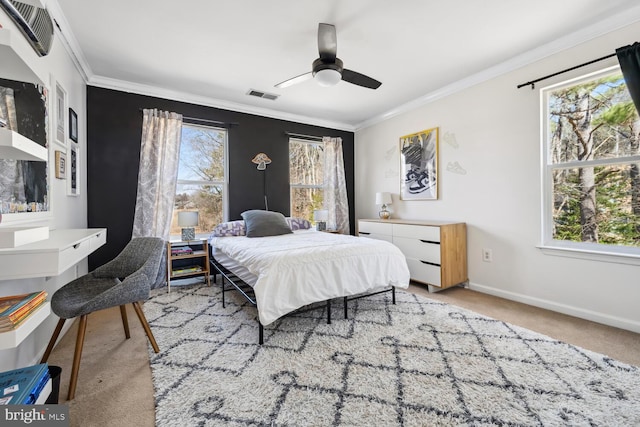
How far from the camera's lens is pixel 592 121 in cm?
255

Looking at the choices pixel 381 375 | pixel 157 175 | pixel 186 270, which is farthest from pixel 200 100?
pixel 381 375

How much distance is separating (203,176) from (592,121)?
4463 millimetres

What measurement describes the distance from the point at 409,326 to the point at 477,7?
2636 millimetres

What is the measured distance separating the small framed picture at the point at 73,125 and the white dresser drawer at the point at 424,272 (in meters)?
3.91

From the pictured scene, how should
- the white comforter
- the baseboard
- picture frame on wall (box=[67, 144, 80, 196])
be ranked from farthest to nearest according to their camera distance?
picture frame on wall (box=[67, 144, 80, 196]), the baseboard, the white comforter

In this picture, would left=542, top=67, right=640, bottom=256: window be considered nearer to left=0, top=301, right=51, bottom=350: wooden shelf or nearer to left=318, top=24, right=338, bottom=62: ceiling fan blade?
left=318, top=24, right=338, bottom=62: ceiling fan blade

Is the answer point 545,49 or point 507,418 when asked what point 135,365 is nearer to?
point 507,418

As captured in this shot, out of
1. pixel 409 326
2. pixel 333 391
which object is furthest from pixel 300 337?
pixel 409 326

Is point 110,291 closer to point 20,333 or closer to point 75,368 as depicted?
point 75,368

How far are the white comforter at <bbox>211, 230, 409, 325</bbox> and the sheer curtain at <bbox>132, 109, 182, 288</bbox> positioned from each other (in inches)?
53.8

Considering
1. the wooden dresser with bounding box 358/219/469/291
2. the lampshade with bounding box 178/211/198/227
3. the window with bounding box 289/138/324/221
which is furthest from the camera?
the window with bounding box 289/138/324/221

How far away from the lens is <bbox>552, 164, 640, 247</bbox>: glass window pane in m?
2.35

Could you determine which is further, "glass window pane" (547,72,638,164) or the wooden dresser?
the wooden dresser

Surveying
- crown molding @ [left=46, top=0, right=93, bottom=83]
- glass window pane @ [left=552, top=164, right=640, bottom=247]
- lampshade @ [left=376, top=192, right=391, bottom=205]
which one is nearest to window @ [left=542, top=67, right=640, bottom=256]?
glass window pane @ [left=552, top=164, right=640, bottom=247]
